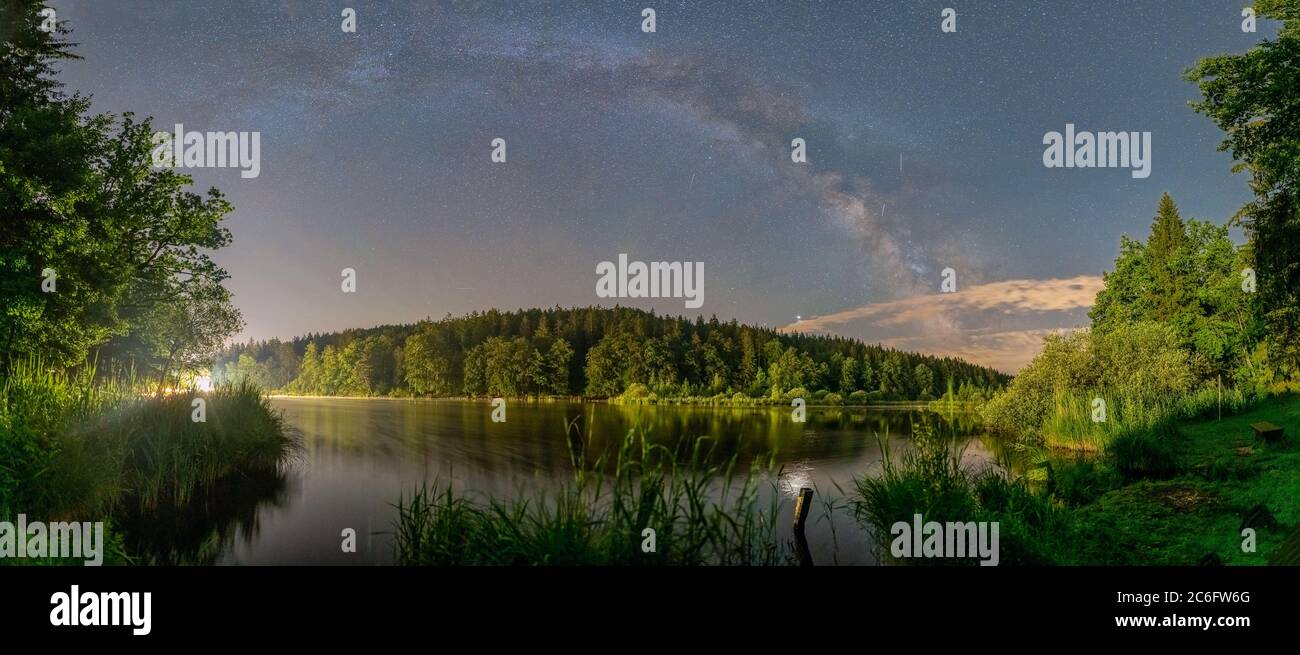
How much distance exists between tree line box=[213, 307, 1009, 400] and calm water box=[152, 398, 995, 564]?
17186mm

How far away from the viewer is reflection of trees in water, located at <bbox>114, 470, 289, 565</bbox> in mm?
13156

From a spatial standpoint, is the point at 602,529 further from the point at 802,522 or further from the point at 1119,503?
the point at 1119,503

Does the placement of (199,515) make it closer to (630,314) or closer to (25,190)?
(25,190)

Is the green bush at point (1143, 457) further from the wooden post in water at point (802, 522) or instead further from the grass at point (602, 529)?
the grass at point (602, 529)

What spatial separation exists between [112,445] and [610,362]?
5874 centimetres

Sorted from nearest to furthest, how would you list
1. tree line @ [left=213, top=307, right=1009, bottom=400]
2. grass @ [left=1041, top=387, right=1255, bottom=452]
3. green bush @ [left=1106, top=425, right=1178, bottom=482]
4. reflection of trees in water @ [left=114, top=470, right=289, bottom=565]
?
1. reflection of trees in water @ [left=114, top=470, right=289, bottom=565]
2. green bush @ [left=1106, top=425, right=1178, bottom=482]
3. grass @ [left=1041, top=387, right=1255, bottom=452]
4. tree line @ [left=213, top=307, right=1009, bottom=400]


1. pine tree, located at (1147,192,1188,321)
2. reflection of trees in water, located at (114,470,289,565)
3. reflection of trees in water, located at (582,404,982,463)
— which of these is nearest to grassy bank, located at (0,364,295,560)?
reflection of trees in water, located at (114,470,289,565)

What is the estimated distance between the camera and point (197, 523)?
15.3 meters

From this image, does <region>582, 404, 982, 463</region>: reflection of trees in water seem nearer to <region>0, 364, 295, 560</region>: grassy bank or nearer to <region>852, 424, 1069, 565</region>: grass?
<region>0, 364, 295, 560</region>: grassy bank
